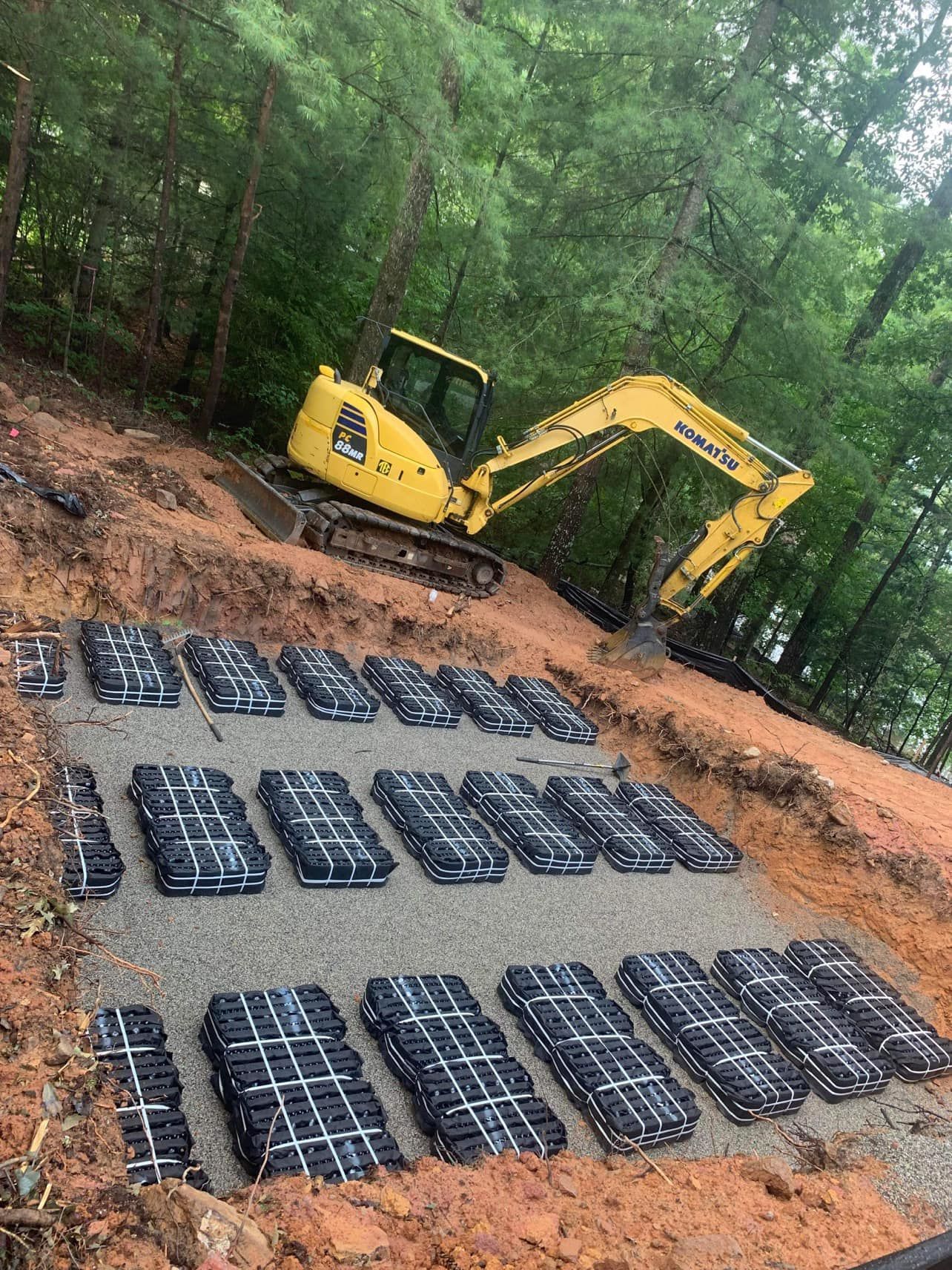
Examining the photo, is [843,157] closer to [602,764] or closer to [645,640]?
[645,640]

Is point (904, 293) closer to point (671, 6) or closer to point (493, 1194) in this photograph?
point (671, 6)

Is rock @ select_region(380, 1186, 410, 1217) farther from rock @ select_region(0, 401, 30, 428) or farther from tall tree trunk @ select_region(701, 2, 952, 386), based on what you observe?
tall tree trunk @ select_region(701, 2, 952, 386)

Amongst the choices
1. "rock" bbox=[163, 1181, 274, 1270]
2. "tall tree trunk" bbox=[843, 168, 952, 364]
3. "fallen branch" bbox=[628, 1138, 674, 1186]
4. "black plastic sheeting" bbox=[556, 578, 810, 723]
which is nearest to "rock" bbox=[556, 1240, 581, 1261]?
"fallen branch" bbox=[628, 1138, 674, 1186]

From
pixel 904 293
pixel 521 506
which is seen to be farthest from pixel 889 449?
pixel 521 506

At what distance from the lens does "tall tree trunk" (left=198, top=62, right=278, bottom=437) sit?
1212 centimetres

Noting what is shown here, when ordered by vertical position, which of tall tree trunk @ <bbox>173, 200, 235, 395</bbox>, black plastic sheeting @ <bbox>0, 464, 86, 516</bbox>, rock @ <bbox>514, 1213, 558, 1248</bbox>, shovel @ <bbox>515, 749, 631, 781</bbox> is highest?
tall tree trunk @ <bbox>173, 200, 235, 395</bbox>

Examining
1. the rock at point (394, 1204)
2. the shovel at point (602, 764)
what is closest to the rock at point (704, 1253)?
the rock at point (394, 1204)

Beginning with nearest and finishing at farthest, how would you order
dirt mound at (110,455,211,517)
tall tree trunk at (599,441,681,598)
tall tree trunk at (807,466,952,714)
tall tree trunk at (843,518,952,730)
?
1. dirt mound at (110,455,211,517)
2. tall tree trunk at (599,441,681,598)
3. tall tree trunk at (807,466,952,714)
4. tall tree trunk at (843,518,952,730)

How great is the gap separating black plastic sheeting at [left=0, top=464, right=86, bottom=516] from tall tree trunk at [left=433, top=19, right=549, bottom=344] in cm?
817

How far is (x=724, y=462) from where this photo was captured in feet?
37.9

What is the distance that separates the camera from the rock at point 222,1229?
→ 2.91 meters

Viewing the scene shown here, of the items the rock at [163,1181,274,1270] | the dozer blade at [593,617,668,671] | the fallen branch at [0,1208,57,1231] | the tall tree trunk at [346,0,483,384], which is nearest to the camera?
the fallen branch at [0,1208,57,1231]

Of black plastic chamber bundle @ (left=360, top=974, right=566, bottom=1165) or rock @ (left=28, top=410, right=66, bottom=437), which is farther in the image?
rock @ (left=28, top=410, right=66, bottom=437)

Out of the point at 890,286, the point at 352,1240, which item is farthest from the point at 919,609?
the point at 352,1240
